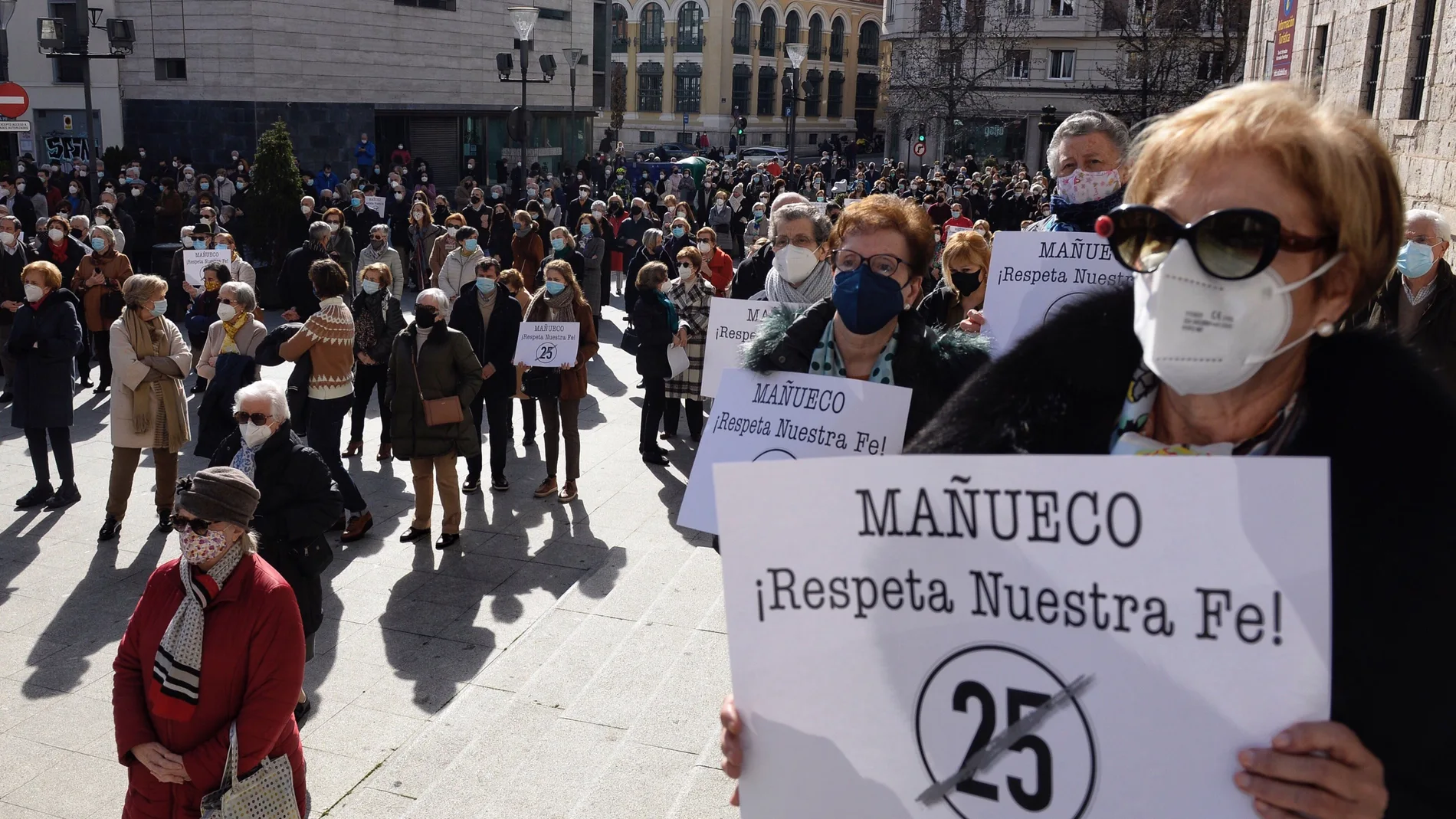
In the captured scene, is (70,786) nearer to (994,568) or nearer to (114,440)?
(114,440)

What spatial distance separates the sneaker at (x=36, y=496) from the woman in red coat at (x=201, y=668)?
586 centimetres

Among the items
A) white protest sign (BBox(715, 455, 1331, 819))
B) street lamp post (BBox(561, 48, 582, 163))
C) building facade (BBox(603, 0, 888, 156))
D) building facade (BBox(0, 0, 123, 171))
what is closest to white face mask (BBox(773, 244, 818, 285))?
white protest sign (BBox(715, 455, 1331, 819))

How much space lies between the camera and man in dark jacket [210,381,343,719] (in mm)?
5660

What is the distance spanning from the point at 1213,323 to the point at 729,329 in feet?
16.2

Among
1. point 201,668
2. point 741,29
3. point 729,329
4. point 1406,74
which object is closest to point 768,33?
point 741,29

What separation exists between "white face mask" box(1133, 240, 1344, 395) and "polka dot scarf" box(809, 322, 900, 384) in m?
1.63

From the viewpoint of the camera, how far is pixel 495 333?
9727 millimetres

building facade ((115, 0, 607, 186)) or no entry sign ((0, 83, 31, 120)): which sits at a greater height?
building facade ((115, 0, 607, 186))

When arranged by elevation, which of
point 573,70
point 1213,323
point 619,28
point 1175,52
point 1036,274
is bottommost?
point 1036,274

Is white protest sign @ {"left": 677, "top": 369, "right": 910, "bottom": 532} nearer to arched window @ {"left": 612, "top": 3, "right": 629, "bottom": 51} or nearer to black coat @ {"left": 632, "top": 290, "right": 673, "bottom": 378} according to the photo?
black coat @ {"left": 632, "top": 290, "right": 673, "bottom": 378}

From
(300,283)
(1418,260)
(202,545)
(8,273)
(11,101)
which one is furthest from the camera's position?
(11,101)

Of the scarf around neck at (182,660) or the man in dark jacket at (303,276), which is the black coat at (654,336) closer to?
the man in dark jacket at (303,276)

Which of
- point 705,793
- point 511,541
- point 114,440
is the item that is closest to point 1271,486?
point 705,793

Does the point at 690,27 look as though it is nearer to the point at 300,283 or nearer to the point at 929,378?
the point at 300,283
